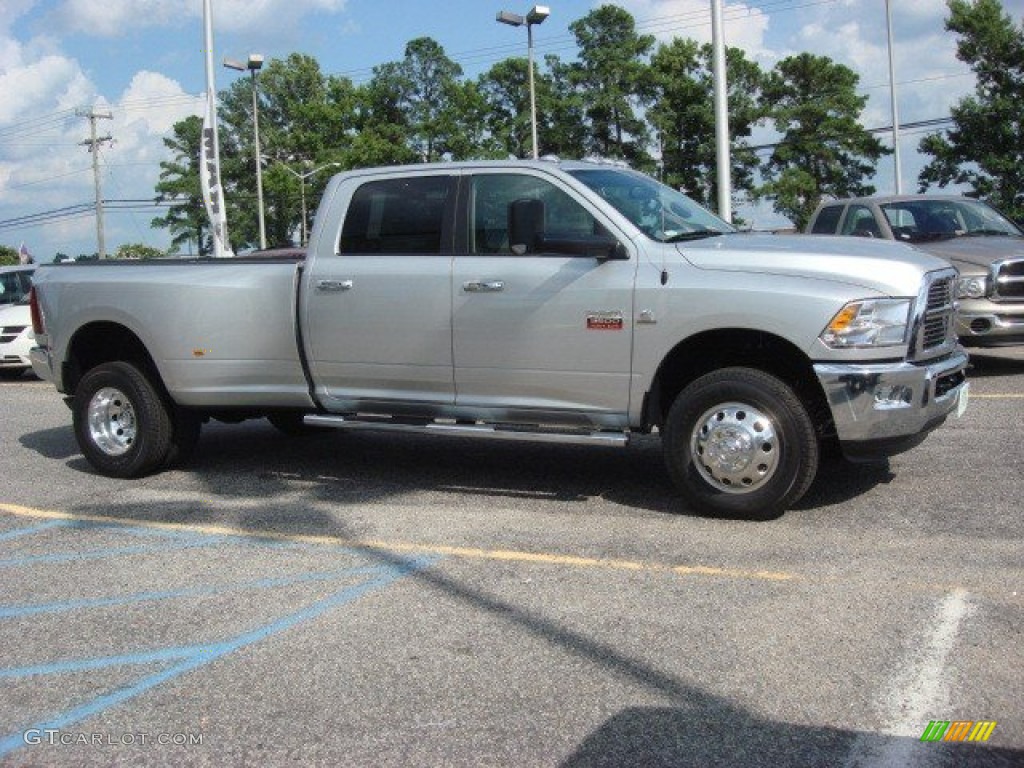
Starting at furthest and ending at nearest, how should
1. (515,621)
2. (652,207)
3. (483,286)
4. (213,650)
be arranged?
1. (652,207)
2. (483,286)
3. (515,621)
4. (213,650)

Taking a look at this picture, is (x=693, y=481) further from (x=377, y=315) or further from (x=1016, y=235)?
(x=1016, y=235)

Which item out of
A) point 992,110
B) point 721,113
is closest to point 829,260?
point 721,113

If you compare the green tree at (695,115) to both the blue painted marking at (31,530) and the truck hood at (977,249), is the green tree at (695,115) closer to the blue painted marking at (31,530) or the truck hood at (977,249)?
the truck hood at (977,249)

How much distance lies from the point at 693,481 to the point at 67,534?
367cm

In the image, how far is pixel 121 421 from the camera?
26.4ft

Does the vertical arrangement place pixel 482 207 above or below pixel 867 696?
above

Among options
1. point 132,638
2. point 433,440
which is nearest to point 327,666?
point 132,638

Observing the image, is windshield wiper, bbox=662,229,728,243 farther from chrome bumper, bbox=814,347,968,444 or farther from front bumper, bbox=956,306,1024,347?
front bumper, bbox=956,306,1024,347

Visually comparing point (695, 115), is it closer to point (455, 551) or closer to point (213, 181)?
point (213, 181)

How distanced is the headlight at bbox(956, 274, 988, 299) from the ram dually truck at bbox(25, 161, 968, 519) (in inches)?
177

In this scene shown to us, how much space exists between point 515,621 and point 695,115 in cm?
5595

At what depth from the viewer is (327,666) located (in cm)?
425

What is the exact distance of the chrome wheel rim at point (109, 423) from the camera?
801 centimetres

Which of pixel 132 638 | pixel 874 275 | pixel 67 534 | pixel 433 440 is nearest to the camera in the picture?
pixel 132 638
